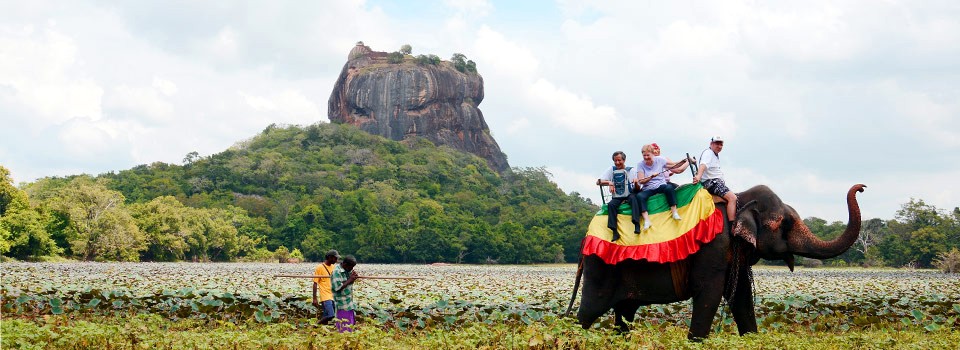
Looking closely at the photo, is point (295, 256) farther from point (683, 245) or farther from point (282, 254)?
point (683, 245)

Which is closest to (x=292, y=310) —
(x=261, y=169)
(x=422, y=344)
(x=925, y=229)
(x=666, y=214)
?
(x=422, y=344)

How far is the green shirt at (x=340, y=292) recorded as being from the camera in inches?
419

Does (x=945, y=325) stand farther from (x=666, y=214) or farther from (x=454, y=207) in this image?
(x=454, y=207)

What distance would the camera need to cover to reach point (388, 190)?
7831cm

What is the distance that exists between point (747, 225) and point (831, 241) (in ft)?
2.67

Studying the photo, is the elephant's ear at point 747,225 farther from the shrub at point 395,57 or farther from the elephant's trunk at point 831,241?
the shrub at point 395,57

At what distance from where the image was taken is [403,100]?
115688 mm

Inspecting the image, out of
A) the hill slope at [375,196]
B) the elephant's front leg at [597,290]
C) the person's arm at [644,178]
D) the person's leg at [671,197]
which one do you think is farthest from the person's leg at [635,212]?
the hill slope at [375,196]

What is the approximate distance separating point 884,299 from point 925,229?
42.2m

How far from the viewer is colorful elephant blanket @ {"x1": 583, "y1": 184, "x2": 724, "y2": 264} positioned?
922cm

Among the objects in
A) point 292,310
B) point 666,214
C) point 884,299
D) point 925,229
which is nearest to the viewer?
point 666,214

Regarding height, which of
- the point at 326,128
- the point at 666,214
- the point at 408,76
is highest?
the point at 408,76

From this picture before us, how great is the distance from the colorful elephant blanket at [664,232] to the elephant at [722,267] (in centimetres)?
18

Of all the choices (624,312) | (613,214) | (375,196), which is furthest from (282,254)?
(613,214)
